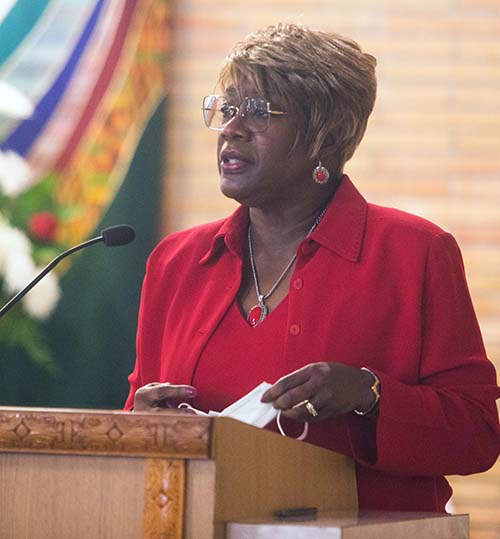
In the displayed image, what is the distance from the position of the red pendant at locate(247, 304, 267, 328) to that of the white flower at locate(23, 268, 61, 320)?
1.79m

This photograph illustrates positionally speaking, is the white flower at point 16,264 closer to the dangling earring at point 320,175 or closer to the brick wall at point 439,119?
the brick wall at point 439,119

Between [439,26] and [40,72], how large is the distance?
1633 mm

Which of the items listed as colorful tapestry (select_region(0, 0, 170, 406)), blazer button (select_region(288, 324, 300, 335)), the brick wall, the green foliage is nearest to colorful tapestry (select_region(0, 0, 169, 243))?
colorful tapestry (select_region(0, 0, 170, 406))

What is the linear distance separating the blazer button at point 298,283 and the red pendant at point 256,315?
90mm

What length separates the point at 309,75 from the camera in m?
2.46

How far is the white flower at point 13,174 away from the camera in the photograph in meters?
3.93

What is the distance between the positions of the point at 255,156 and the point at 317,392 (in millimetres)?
697

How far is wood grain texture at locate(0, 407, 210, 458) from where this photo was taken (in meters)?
1.51

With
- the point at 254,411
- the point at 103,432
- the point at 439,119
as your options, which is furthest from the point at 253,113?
the point at 439,119

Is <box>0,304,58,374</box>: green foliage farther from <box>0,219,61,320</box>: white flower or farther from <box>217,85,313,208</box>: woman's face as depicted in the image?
<box>217,85,313,208</box>: woman's face

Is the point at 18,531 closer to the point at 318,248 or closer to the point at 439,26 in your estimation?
the point at 318,248

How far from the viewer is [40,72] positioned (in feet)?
13.6

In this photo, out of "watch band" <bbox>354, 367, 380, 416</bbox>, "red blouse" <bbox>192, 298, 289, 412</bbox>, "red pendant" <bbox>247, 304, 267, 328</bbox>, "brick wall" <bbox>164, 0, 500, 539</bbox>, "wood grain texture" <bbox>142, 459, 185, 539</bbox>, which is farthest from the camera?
"brick wall" <bbox>164, 0, 500, 539</bbox>

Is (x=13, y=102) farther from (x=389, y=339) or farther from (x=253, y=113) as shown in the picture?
(x=389, y=339)
